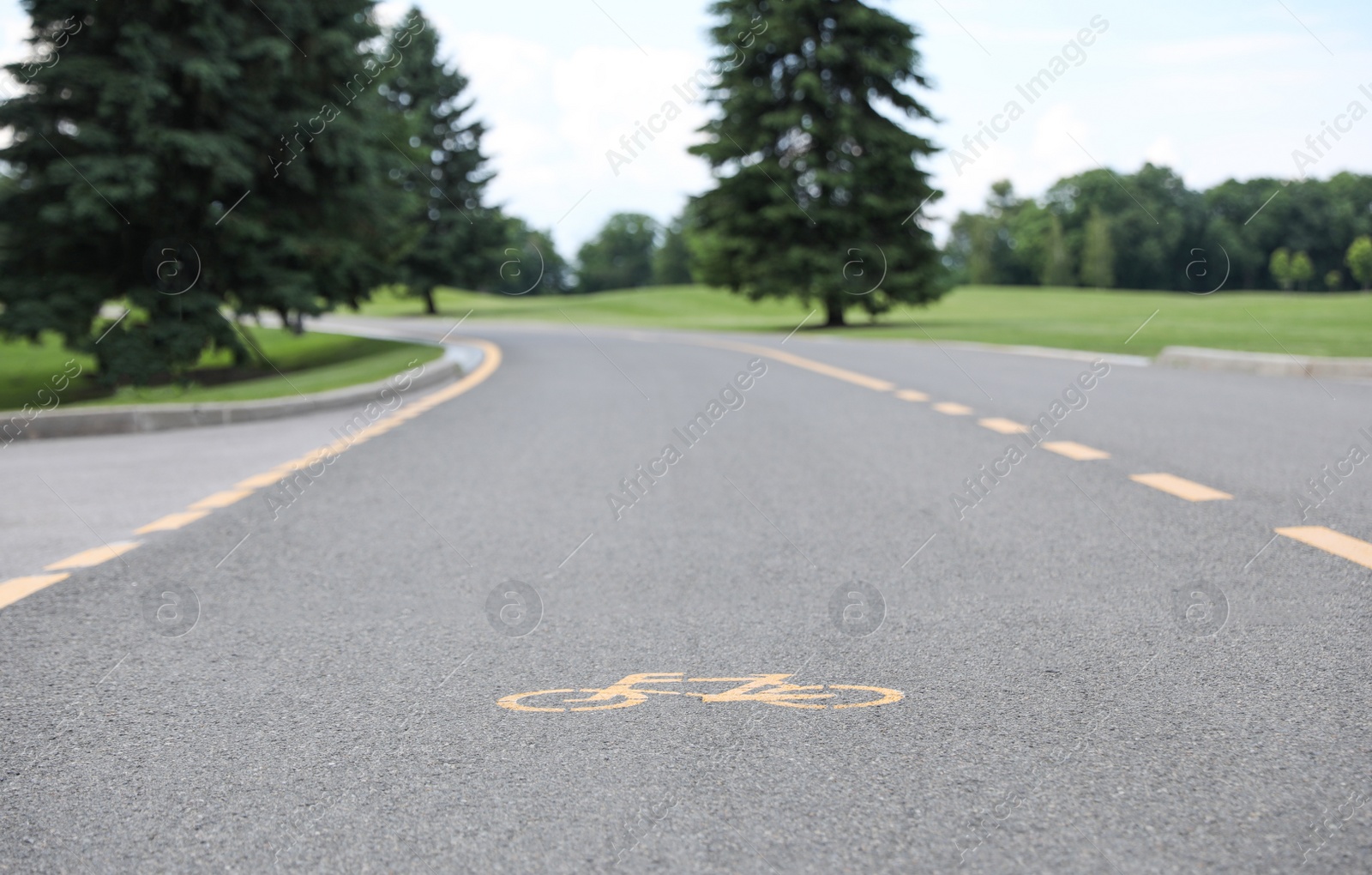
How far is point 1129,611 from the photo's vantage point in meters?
3.96

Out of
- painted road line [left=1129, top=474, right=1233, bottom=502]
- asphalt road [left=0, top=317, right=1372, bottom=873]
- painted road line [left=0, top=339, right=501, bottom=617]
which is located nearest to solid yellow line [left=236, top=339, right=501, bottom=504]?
painted road line [left=0, top=339, right=501, bottom=617]

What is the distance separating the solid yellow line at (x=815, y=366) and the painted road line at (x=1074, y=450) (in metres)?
5.04

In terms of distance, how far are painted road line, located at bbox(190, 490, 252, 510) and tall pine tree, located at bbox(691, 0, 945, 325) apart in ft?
110

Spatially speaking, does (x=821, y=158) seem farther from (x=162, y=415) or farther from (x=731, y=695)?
(x=731, y=695)

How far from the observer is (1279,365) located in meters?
14.7

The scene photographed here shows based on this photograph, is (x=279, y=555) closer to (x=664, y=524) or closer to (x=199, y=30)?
(x=664, y=524)

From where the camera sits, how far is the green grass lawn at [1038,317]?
23.3m

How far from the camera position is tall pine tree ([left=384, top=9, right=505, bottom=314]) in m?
64.1

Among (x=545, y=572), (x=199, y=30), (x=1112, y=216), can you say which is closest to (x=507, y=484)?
(x=545, y=572)

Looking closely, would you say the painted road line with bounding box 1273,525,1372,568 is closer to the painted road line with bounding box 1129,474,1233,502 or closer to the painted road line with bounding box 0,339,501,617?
the painted road line with bounding box 1129,474,1233,502

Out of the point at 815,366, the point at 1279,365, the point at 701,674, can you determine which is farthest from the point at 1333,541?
the point at 815,366

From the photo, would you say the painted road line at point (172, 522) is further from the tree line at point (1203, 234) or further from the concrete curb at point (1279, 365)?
the tree line at point (1203, 234)

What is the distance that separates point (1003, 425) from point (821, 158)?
3271cm

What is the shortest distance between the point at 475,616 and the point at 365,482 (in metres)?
3.43
